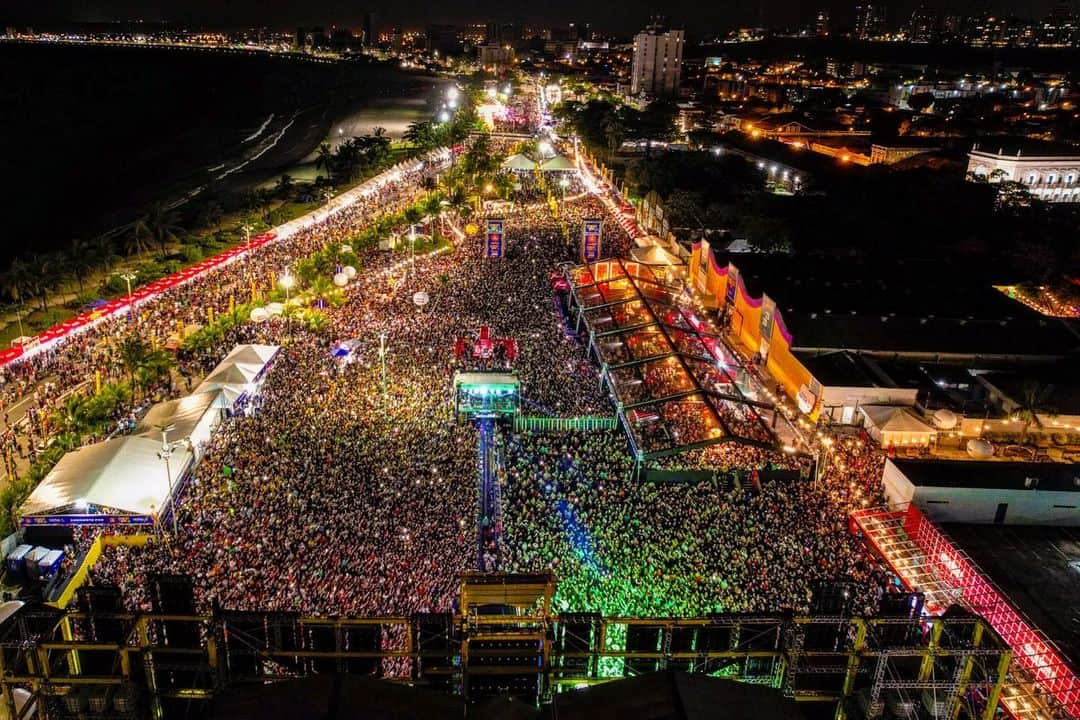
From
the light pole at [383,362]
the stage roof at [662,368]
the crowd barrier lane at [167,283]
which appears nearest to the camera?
the stage roof at [662,368]

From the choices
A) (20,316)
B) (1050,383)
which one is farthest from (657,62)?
(1050,383)

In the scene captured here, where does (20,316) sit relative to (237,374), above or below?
below

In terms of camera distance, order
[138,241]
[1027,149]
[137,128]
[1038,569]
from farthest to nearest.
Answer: [137,128]
[1027,149]
[138,241]
[1038,569]

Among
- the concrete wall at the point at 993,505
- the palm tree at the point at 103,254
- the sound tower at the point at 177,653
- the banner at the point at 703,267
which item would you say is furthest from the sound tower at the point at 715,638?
the palm tree at the point at 103,254

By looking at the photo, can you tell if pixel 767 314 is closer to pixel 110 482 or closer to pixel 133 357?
pixel 133 357

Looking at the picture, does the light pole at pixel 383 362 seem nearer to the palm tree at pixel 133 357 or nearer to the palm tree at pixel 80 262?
the palm tree at pixel 133 357
